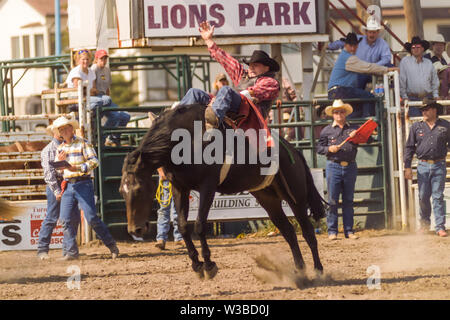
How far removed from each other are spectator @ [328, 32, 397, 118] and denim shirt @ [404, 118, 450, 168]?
3.89 ft

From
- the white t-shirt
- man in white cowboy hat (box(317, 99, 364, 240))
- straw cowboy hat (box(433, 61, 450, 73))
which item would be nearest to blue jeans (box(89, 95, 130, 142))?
the white t-shirt

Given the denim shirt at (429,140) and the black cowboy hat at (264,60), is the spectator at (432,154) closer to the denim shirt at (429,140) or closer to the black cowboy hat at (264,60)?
the denim shirt at (429,140)

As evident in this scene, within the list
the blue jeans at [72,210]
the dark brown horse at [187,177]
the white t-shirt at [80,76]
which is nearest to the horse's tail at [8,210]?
the blue jeans at [72,210]

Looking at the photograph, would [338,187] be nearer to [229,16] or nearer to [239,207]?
[239,207]

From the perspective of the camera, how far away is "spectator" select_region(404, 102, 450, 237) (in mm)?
11461

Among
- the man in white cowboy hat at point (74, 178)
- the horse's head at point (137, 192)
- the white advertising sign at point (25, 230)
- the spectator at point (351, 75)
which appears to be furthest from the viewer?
the spectator at point (351, 75)

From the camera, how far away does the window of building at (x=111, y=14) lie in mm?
14305

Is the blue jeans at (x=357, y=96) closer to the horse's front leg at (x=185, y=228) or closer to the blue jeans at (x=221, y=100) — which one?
the blue jeans at (x=221, y=100)

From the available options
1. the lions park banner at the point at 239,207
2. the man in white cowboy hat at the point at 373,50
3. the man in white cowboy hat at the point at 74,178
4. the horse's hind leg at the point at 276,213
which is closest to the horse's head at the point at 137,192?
the horse's hind leg at the point at 276,213

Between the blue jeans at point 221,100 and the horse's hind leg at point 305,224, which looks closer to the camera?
the blue jeans at point 221,100

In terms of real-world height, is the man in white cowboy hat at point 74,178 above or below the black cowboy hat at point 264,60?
below

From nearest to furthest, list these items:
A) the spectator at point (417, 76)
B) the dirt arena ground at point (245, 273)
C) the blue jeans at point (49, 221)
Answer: the dirt arena ground at point (245, 273)
the blue jeans at point (49, 221)
the spectator at point (417, 76)

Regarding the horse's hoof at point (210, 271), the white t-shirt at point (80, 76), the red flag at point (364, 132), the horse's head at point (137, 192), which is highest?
the white t-shirt at point (80, 76)
